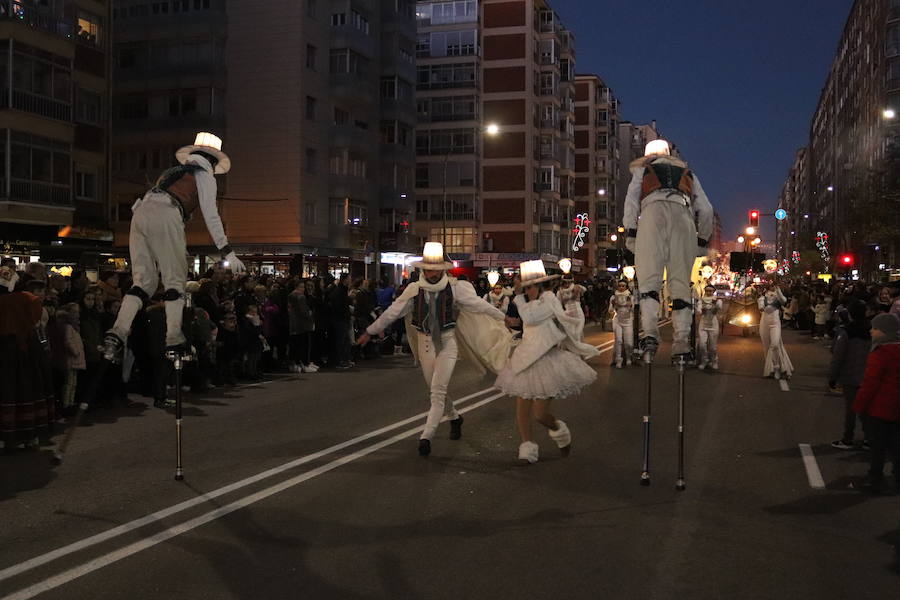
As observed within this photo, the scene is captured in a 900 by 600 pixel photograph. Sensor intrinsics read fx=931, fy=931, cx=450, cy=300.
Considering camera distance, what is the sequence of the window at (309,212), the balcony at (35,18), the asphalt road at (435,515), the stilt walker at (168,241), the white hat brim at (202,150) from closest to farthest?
the asphalt road at (435,515)
the stilt walker at (168,241)
the white hat brim at (202,150)
the balcony at (35,18)
the window at (309,212)

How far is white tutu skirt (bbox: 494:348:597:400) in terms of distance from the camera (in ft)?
30.0

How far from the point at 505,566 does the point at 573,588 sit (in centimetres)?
56

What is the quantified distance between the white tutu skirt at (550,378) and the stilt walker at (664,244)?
0.75 metres

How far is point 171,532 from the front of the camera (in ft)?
21.5

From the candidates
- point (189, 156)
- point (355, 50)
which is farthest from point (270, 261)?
point (189, 156)

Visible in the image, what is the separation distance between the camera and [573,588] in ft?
17.8

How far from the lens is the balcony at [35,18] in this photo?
2942cm

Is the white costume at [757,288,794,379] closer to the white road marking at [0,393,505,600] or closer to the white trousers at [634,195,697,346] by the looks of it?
the white trousers at [634,195,697,346]

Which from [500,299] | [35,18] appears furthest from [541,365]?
[35,18]

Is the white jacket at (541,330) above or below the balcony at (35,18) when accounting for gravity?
below

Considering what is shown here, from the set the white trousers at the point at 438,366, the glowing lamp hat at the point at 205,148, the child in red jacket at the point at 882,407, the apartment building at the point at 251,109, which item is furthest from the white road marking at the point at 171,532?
the apartment building at the point at 251,109

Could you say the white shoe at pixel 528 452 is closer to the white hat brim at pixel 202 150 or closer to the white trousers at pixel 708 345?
the white hat brim at pixel 202 150

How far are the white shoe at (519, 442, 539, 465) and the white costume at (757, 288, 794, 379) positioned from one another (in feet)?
35.0

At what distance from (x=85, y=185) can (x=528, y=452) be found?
3050 cm
